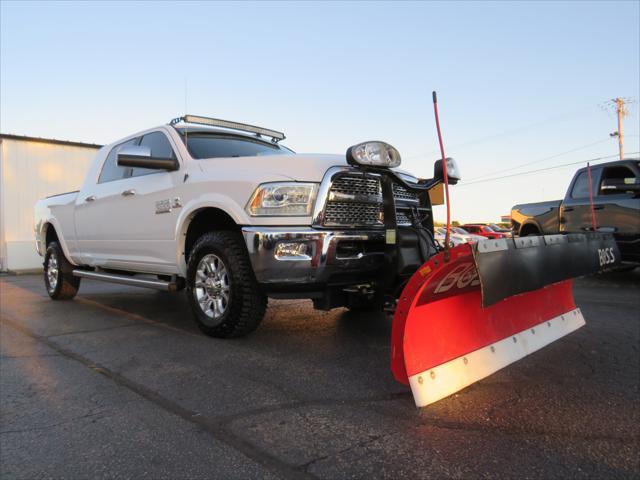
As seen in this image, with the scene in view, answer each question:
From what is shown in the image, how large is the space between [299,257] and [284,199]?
446 mm

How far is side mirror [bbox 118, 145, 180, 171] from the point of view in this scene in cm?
419

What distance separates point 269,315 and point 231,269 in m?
1.72

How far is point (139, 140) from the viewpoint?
5.32 metres

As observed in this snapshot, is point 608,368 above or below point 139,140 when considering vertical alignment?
below

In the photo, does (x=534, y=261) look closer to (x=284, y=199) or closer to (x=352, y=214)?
(x=352, y=214)

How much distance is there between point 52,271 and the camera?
710 centimetres

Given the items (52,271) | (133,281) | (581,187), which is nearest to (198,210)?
(133,281)

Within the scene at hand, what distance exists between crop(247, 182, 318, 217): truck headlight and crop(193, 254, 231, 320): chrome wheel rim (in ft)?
2.12

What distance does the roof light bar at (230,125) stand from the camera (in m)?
4.90

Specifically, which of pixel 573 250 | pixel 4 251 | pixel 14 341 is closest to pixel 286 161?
pixel 573 250

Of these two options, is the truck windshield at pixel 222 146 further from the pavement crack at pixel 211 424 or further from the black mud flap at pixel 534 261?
the black mud flap at pixel 534 261

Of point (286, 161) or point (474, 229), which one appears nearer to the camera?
point (286, 161)

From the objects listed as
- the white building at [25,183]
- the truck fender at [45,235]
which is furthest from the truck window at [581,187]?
the white building at [25,183]

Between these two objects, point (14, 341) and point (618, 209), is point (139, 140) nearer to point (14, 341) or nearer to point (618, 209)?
point (14, 341)
